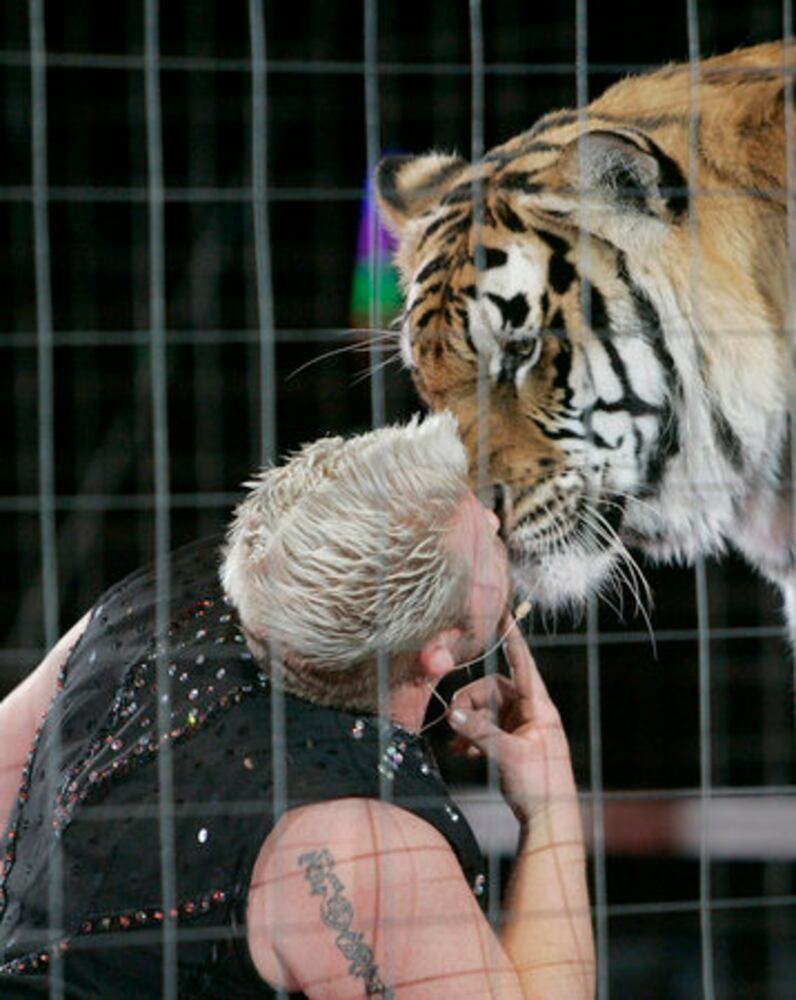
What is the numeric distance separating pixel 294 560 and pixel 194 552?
0.29m

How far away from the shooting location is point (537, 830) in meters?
1.43

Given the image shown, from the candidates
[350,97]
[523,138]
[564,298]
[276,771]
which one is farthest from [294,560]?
[350,97]

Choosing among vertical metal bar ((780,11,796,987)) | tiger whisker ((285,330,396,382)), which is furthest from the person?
tiger whisker ((285,330,396,382))

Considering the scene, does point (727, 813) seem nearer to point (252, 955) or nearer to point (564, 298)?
point (564, 298)

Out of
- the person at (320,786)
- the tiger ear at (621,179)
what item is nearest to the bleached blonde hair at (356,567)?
the person at (320,786)

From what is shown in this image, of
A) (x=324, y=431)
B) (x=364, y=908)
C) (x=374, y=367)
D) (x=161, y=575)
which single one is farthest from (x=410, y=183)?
(x=364, y=908)

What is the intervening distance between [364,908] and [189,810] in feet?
0.55

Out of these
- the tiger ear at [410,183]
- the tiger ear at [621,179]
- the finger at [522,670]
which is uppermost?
the tiger ear at [410,183]

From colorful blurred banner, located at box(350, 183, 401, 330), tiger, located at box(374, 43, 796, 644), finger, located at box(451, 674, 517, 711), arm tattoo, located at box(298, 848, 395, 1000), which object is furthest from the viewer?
colorful blurred banner, located at box(350, 183, 401, 330)

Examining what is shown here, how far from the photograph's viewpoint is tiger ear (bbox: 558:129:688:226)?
1748 millimetres

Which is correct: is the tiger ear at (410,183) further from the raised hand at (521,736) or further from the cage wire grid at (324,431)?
the raised hand at (521,736)

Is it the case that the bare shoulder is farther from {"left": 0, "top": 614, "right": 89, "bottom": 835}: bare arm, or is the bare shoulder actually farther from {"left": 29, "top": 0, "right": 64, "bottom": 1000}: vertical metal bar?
{"left": 0, "top": 614, "right": 89, "bottom": 835}: bare arm

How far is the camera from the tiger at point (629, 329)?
5.92 feet

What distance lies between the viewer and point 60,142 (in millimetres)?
2295
